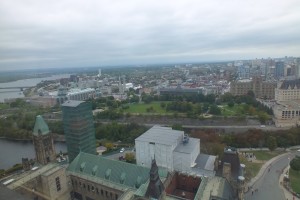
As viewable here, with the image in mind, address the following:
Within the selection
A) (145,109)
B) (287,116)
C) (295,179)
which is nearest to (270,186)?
(295,179)

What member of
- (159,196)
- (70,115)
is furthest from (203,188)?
(70,115)

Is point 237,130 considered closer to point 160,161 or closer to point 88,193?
point 160,161

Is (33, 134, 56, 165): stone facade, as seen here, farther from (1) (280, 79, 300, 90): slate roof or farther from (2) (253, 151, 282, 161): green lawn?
(1) (280, 79, 300, 90): slate roof

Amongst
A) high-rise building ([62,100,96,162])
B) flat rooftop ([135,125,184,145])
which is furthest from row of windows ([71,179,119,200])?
high-rise building ([62,100,96,162])

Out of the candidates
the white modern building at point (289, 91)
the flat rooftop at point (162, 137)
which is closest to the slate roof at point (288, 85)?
the white modern building at point (289, 91)

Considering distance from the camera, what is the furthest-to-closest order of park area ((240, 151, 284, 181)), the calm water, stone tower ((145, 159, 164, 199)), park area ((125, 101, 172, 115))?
park area ((125, 101, 172, 115)) → the calm water → park area ((240, 151, 284, 181)) → stone tower ((145, 159, 164, 199))
